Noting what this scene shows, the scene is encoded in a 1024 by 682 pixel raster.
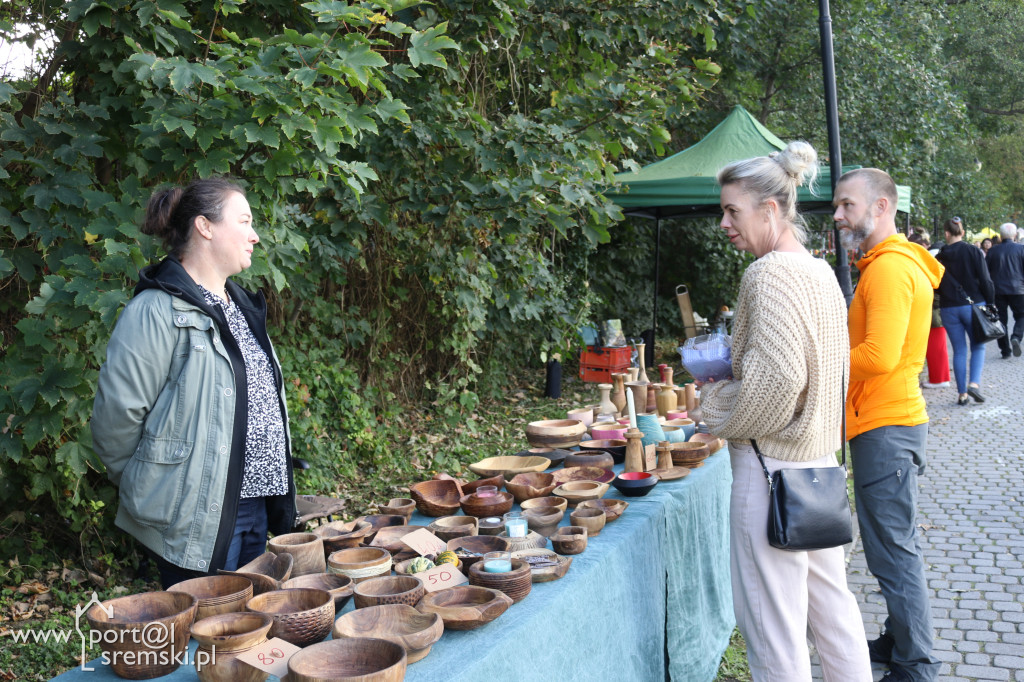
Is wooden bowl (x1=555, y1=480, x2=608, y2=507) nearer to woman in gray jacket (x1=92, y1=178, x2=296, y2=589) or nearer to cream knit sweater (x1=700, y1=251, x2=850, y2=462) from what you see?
cream knit sweater (x1=700, y1=251, x2=850, y2=462)

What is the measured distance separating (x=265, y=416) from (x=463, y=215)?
9.14ft

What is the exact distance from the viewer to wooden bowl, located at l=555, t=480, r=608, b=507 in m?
2.44

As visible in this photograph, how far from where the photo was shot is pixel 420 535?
6.68 ft

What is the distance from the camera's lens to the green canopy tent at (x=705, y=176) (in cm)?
764

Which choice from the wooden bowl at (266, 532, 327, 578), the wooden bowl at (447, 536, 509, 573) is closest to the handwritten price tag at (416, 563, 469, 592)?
the wooden bowl at (447, 536, 509, 573)

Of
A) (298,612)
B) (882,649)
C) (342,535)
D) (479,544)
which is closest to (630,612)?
(479,544)

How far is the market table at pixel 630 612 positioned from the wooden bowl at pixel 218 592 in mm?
94

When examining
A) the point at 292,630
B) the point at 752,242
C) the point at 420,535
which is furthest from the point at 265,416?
the point at 752,242

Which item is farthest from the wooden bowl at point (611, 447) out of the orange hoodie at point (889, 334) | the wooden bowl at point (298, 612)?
the wooden bowl at point (298, 612)

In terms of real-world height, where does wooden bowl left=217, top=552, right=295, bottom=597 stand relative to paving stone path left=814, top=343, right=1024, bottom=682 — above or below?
above

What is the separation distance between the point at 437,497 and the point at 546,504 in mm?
359

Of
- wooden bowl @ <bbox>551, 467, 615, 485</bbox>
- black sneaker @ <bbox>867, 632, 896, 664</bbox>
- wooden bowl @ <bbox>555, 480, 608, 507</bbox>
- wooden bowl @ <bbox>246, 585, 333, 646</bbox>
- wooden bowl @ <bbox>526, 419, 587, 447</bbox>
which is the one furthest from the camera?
wooden bowl @ <bbox>526, 419, 587, 447</bbox>

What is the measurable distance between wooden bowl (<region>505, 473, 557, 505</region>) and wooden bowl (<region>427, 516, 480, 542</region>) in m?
0.26

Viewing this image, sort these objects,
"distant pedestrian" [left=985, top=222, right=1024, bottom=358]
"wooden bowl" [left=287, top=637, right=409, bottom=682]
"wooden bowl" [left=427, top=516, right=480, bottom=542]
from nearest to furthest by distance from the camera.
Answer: "wooden bowl" [left=287, top=637, right=409, bottom=682], "wooden bowl" [left=427, top=516, right=480, bottom=542], "distant pedestrian" [left=985, top=222, right=1024, bottom=358]
